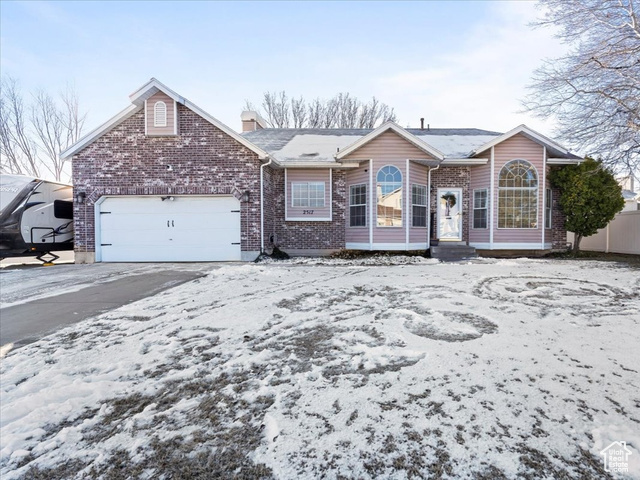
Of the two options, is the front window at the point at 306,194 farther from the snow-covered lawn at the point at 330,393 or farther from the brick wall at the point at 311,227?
the snow-covered lawn at the point at 330,393

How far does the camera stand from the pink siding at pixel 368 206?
439 inches

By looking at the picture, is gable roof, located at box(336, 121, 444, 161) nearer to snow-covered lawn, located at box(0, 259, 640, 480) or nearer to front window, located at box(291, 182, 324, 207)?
front window, located at box(291, 182, 324, 207)

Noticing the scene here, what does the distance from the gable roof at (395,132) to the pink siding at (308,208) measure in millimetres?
1049

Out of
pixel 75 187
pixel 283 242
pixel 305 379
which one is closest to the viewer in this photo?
pixel 305 379

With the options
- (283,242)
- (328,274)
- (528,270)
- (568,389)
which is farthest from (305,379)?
(283,242)

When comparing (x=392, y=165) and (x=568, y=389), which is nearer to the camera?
(x=568, y=389)

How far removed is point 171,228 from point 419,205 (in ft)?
26.8

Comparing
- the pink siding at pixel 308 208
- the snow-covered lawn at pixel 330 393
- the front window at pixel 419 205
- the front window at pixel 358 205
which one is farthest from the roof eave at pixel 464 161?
the snow-covered lawn at pixel 330 393

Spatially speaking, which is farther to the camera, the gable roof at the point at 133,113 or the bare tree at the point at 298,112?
the bare tree at the point at 298,112

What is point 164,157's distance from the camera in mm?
10453

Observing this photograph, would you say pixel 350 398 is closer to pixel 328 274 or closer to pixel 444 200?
pixel 328 274

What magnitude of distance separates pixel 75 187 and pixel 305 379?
36.6ft

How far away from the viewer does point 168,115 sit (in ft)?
34.0

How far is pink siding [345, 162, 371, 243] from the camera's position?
36.6 feet
